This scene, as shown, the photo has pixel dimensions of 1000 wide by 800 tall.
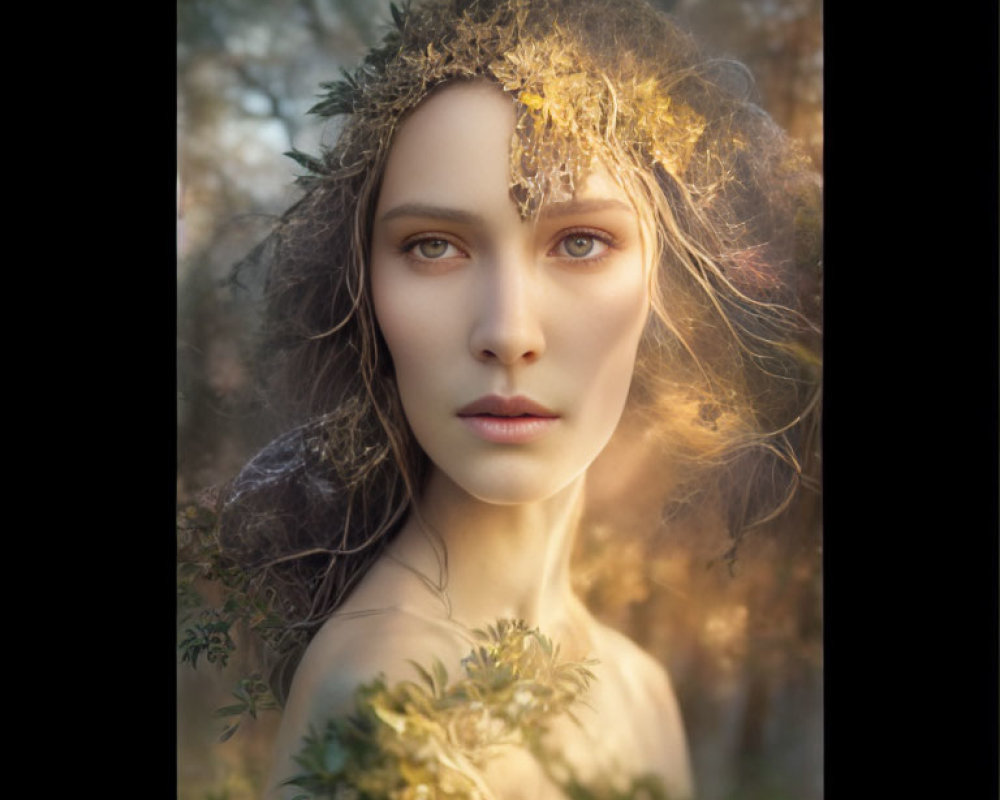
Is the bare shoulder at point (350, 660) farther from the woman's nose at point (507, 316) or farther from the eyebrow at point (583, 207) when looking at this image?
the eyebrow at point (583, 207)

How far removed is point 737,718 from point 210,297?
177 centimetres

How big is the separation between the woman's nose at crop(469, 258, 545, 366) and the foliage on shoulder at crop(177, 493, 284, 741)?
0.85 meters

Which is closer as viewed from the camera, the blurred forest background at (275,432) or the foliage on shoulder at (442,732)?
the foliage on shoulder at (442,732)

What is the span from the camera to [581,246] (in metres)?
3.25

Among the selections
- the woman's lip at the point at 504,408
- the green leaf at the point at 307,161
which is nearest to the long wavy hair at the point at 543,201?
the green leaf at the point at 307,161

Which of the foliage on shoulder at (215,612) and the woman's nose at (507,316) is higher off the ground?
the woman's nose at (507,316)

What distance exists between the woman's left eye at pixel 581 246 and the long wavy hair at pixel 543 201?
11cm

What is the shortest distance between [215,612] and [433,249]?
1.10 metres

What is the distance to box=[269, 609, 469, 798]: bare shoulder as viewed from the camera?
3.25 meters

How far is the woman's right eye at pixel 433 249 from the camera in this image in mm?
3236

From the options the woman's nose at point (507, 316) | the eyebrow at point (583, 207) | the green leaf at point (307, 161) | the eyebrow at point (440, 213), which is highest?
the green leaf at point (307, 161)

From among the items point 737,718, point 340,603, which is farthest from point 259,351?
point 737,718

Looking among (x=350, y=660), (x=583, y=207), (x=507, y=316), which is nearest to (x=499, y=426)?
(x=507, y=316)

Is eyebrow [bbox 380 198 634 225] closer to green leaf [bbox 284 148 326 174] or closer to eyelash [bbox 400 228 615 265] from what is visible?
eyelash [bbox 400 228 615 265]
